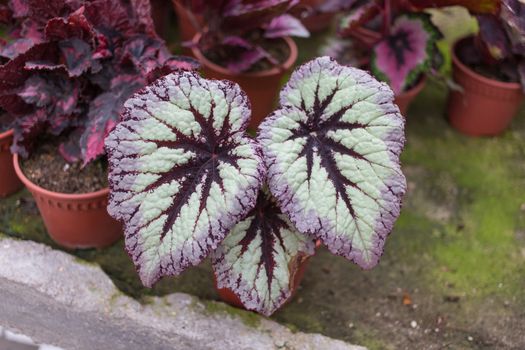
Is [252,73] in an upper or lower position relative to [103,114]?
lower

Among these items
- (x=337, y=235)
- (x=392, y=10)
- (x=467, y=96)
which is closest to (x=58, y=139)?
(x=337, y=235)

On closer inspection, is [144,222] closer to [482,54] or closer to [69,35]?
[69,35]

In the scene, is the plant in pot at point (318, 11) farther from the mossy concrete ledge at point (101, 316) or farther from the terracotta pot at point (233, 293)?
the mossy concrete ledge at point (101, 316)

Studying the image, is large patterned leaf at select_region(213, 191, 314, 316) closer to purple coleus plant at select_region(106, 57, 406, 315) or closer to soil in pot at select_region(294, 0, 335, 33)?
purple coleus plant at select_region(106, 57, 406, 315)

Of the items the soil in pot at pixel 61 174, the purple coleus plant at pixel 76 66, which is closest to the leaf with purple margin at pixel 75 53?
the purple coleus plant at pixel 76 66

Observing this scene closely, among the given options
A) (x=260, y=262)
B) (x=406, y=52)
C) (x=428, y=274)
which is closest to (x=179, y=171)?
(x=260, y=262)

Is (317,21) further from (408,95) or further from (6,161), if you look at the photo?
(6,161)

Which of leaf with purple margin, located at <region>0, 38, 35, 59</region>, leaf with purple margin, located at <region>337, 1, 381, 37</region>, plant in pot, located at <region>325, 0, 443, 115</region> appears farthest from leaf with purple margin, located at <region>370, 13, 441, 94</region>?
leaf with purple margin, located at <region>0, 38, 35, 59</region>
